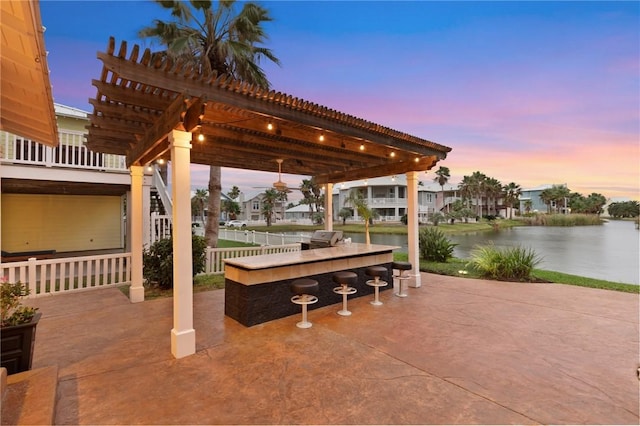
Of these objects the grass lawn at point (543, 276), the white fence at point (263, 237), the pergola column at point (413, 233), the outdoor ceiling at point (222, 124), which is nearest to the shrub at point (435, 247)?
the grass lawn at point (543, 276)

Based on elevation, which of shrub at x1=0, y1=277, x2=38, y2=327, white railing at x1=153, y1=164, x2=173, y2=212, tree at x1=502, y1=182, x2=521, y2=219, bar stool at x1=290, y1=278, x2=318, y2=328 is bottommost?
bar stool at x1=290, y1=278, x2=318, y2=328

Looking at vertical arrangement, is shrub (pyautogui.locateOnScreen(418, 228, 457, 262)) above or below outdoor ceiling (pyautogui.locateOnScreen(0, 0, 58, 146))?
below

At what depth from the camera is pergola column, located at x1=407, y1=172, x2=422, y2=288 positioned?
21.0 ft

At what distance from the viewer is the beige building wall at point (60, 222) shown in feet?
29.1

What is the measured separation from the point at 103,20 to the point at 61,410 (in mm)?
8367

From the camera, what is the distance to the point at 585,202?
58750 millimetres

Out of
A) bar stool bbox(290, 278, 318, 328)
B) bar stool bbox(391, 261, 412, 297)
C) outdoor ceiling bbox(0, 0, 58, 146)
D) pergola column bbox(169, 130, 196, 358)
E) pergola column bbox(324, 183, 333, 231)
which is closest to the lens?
outdoor ceiling bbox(0, 0, 58, 146)

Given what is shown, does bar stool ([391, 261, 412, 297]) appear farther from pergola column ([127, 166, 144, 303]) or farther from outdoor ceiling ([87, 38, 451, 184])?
pergola column ([127, 166, 144, 303])

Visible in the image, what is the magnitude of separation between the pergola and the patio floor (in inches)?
24.9

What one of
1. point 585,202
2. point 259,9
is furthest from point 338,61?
point 585,202

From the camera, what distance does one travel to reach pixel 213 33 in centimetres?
884

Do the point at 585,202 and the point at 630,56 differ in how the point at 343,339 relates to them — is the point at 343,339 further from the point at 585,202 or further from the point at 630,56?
the point at 585,202

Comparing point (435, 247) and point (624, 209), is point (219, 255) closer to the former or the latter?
point (435, 247)

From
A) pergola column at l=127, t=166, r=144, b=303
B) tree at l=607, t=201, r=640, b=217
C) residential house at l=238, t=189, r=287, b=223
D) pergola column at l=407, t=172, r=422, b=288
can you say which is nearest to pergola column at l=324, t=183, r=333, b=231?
pergola column at l=407, t=172, r=422, b=288
